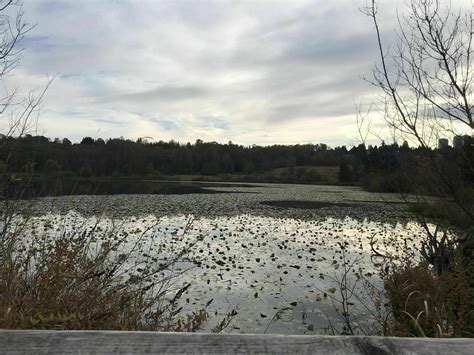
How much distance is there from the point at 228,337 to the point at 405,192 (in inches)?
225

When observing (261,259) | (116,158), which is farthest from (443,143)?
(261,259)

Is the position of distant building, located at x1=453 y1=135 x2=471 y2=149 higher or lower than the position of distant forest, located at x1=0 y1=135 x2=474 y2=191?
higher

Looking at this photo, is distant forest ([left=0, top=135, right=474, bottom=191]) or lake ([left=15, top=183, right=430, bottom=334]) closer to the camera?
distant forest ([left=0, top=135, right=474, bottom=191])

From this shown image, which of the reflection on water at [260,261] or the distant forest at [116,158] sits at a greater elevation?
the distant forest at [116,158]

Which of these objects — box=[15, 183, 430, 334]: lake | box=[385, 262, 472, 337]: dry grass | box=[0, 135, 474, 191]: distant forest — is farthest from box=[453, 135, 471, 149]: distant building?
box=[15, 183, 430, 334]: lake

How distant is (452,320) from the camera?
450 centimetres

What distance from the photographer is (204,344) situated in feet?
3.75

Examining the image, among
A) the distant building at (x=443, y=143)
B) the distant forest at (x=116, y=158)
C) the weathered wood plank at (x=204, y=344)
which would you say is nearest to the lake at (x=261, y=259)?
the distant forest at (x=116, y=158)

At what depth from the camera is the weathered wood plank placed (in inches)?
44.0

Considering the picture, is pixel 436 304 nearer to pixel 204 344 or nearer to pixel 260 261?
pixel 204 344

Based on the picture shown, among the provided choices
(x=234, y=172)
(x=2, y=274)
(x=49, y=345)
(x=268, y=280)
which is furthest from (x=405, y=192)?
(x=234, y=172)

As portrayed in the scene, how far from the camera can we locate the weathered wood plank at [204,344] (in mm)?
1118

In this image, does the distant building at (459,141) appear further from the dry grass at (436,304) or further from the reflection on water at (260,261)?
the reflection on water at (260,261)

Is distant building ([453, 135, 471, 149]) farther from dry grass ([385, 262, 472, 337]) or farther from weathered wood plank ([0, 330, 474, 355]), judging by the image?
weathered wood plank ([0, 330, 474, 355])
